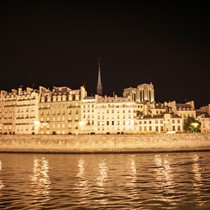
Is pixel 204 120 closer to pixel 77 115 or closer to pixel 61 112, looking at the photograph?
pixel 77 115

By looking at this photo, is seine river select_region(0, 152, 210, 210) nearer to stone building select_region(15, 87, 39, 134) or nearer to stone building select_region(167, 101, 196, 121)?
stone building select_region(15, 87, 39, 134)

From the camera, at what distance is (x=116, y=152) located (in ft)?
204

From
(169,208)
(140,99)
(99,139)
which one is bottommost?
(169,208)

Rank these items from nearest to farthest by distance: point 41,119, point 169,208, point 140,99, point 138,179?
point 169,208
point 138,179
point 41,119
point 140,99

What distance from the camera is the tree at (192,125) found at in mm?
82938

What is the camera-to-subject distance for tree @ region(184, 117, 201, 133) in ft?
272

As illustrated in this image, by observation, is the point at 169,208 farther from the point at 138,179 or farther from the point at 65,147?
the point at 65,147

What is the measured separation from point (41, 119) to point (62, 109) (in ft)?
24.1

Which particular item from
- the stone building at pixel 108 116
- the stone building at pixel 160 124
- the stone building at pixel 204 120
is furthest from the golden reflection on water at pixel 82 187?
the stone building at pixel 204 120

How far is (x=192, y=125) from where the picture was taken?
87062 mm

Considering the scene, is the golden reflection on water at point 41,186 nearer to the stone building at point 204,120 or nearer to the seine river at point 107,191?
the seine river at point 107,191

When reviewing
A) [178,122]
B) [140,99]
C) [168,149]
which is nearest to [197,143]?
[168,149]

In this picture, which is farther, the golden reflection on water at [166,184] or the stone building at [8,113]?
the stone building at [8,113]

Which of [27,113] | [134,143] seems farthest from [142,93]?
[134,143]
